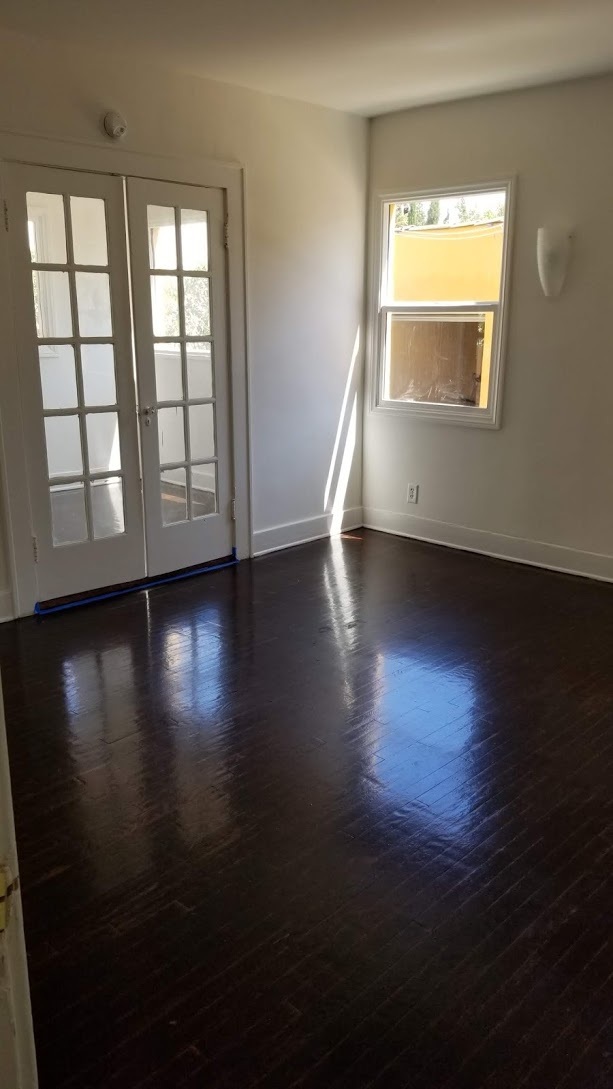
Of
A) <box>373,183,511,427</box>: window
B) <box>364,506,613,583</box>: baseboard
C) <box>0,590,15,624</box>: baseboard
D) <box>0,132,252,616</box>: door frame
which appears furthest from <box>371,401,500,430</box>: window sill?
<box>0,590,15,624</box>: baseboard

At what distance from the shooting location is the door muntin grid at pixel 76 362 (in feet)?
12.9

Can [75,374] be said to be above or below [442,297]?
below

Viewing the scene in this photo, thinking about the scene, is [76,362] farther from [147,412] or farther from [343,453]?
[343,453]

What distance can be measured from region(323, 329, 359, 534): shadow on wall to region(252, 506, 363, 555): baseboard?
0.19ft

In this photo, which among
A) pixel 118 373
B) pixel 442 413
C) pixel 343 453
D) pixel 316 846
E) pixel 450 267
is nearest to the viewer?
pixel 316 846

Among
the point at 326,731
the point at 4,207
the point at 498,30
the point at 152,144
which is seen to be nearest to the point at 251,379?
the point at 152,144

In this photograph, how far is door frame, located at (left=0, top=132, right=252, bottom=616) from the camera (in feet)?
12.4

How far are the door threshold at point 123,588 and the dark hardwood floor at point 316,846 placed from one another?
0.47ft

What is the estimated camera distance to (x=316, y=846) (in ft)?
7.86

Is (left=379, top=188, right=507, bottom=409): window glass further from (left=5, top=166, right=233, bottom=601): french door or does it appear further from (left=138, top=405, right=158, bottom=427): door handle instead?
(left=138, top=405, right=158, bottom=427): door handle

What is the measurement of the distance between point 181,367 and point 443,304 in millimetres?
1770

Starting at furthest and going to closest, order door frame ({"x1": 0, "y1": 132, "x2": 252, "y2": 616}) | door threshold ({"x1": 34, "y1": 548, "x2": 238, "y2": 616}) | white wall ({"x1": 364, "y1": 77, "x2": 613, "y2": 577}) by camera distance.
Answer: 1. white wall ({"x1": 364, "y1": 77, "x2": 613, "y2": 577})
2. door threshold ({"x1": 34, "y1": 548, "x2": 238, "y2": 616})
3. door frame ({"x1": 0, "y1": 132, "x2": 252, "y2": 616})

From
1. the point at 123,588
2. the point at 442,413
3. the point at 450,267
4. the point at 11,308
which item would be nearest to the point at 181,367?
the point at 11,308

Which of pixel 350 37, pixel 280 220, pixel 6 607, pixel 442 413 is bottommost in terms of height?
pixel 6 607
